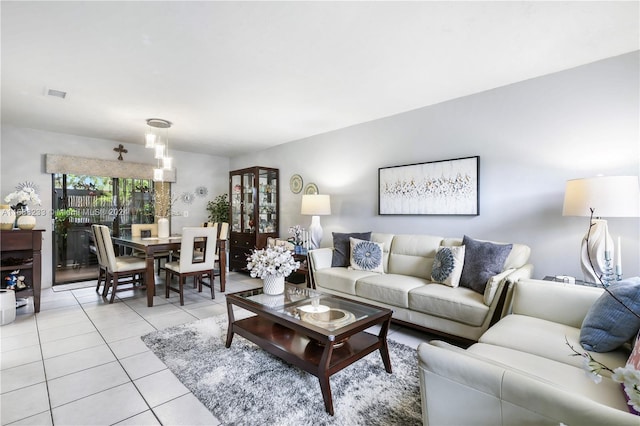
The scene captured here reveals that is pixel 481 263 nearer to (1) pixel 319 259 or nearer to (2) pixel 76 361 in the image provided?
(1) pixel 319 259

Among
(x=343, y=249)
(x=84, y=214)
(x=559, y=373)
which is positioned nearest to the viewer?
(x=559, y=373)

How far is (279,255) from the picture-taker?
270 centimetres

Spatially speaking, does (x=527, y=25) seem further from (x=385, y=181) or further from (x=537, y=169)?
(x=385, y=181)

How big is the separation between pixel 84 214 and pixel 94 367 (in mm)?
3923

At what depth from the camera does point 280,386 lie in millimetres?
2023

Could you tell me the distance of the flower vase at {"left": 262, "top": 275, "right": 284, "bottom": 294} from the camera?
270 cm

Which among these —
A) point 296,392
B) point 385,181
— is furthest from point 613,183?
point 296,392

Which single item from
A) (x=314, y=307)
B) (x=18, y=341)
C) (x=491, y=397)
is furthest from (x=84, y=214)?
(x=491, y=397)

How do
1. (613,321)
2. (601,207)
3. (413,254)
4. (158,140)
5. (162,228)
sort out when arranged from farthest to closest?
1. (158,140)
2. (162,228)
3. (413,254)
4. (601,207)
5. (613,321)

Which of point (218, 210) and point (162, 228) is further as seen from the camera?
point (218, 210)

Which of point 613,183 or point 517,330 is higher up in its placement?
point 613,183

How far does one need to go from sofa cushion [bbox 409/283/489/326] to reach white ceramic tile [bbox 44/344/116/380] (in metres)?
2.52

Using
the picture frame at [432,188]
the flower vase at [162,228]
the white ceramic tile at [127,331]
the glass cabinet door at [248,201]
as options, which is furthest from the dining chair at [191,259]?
the picture frame at [432,188]

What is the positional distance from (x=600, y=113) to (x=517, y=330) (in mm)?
2060
